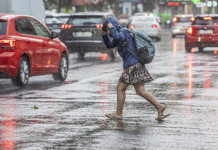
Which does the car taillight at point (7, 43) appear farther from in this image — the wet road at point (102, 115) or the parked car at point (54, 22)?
the parked car at point (54, 22)

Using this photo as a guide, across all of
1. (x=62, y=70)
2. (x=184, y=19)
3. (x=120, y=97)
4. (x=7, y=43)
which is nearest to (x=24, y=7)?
(x=62, y=70)

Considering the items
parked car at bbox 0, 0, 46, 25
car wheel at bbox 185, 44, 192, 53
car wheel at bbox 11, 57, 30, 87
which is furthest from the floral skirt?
car wheel at bbox 185, 44, 192, 53

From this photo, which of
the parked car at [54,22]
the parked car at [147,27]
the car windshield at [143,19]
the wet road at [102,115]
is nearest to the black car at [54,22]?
the parked car at [54,22]

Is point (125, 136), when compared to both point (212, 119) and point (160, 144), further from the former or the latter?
point (212, 119)

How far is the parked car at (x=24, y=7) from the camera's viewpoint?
1798 centimetres

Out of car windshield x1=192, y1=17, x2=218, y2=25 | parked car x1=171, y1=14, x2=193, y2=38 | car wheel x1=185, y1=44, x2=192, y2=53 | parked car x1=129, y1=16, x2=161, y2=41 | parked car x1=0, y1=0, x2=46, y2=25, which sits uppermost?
parked car x1=0, y1=0, x2=46, y2=25

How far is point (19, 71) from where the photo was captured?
12.4 m

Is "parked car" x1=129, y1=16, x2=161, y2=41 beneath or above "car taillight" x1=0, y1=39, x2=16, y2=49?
beneath

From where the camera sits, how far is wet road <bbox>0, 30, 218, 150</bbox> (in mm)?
7035

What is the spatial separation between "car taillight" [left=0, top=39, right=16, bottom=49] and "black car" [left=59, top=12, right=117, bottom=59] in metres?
8.52

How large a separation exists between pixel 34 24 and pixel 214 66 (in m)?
6.55

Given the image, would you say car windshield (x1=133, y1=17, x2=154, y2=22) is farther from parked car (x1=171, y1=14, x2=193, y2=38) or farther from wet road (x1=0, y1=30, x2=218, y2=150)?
wet road (x1=0, y1=30, x2=218, y2=150)

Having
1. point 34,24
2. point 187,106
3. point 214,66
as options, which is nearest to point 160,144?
point 187,106

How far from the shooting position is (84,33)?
68.4 ft
